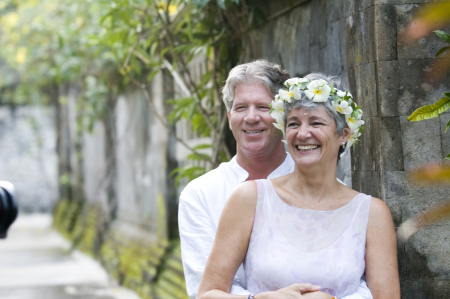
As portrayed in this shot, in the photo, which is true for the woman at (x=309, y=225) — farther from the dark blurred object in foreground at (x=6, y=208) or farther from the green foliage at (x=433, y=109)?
the dark blurred object in foreground at (x=6, y=208)

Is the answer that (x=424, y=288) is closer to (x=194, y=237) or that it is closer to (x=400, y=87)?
(x=400, y=87)

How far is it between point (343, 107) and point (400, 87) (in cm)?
43

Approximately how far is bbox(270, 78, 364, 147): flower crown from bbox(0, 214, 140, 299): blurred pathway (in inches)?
212

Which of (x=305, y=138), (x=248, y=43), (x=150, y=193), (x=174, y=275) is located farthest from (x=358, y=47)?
(x=150, y=193)

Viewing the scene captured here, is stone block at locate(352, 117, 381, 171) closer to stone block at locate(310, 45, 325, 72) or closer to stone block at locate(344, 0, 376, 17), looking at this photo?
stone block at locate(344, 0, 376, 17)

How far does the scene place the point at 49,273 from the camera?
8.95 metres

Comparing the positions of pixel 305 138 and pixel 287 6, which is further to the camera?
pixel 287 6

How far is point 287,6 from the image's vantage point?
3.72 m

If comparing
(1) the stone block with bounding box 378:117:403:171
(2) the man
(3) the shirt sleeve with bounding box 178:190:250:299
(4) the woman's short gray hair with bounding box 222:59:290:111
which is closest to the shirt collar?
(2) the man

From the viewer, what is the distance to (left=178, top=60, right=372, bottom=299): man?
2.46 m

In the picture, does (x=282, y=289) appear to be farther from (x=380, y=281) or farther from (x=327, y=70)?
(x=327, y=70)

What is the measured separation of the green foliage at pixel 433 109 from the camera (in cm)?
209

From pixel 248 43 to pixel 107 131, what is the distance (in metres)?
Result: 5.91

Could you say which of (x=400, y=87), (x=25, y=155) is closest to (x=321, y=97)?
(x=400, y=87)
